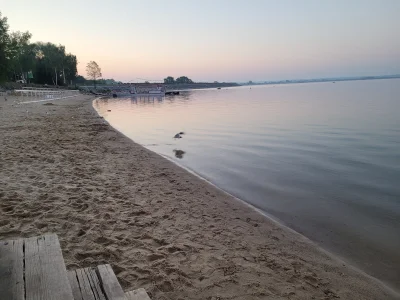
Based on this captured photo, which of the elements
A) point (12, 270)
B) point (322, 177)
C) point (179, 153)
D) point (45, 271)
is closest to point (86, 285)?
point (45, 271)

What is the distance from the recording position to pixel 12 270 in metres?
1.98

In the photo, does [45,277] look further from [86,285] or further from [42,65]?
[42,65]

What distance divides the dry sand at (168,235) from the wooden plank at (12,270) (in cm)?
151

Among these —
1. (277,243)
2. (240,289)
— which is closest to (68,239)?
(240,289)

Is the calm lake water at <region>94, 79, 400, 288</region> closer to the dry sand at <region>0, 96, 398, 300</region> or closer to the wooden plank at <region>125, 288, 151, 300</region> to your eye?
the dry sand at <region>0, 96, 398, 300</region>

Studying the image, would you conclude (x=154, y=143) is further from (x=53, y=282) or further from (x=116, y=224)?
(x=53, y=282)

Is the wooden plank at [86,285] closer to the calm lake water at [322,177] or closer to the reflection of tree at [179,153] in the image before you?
the calm lake water at [322,177]

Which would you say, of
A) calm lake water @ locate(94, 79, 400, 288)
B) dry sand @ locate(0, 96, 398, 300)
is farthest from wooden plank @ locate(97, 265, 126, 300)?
calm lake water @ locate(94, 79, 400, 288)

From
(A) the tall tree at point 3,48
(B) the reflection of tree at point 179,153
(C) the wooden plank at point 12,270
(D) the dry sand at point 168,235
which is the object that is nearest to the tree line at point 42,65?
(A) the tall tree at point 3,48

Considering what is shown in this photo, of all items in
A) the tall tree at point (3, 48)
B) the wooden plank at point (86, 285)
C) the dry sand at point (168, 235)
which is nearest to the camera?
the wooden plank at point (86, 285)

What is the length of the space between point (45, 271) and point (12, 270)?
221 millimetres

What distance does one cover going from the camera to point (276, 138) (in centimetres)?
1661

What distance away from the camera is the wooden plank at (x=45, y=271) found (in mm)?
1769

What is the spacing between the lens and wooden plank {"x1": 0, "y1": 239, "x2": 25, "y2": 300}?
175cm
